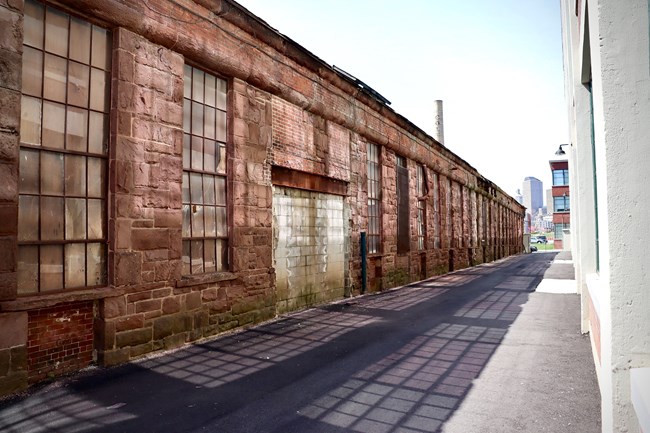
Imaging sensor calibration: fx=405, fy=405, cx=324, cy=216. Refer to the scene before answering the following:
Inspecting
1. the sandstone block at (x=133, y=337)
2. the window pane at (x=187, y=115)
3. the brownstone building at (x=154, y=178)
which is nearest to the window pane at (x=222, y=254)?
the brownstone building at (x=154, y=178)

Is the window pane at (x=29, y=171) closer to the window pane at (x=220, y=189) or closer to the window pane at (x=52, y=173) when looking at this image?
the window pane at (x=52, y=173)

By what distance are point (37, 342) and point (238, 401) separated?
8.40 ft

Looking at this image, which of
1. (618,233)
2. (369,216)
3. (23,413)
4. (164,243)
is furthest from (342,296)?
(618,233)

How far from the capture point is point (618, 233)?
2260 millimetres

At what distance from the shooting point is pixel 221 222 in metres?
7.39

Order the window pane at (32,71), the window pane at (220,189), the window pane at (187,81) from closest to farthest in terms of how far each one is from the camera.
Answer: the window pane at (32,71), the window pane at (187,81), the window pane at (220,189)

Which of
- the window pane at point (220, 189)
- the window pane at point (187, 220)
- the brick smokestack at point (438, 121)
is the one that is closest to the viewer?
the window pane at point (187, 220)

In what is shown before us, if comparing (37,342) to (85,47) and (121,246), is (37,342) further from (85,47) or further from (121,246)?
(85,47)

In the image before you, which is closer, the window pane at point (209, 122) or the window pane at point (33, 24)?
the window pane at point (33, 24)

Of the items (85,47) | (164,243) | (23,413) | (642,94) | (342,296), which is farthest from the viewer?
Answer: (342,296)

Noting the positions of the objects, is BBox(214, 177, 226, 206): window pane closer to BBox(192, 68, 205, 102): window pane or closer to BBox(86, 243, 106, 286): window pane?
BBox(192, 68, 205, 102): window pane

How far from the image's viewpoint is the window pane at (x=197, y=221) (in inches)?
A: 269

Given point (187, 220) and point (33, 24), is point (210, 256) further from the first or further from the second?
point (33, 24)

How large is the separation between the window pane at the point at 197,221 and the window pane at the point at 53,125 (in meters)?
2.24
